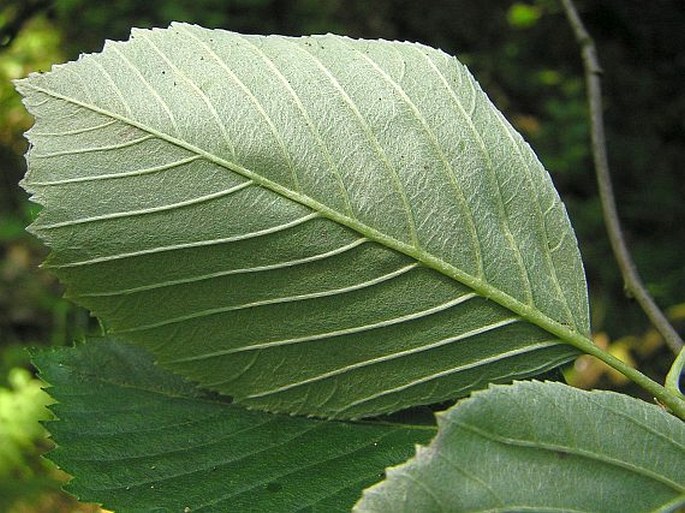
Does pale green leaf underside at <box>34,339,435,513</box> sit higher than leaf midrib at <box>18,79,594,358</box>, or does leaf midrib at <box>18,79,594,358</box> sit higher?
leaf midrib at <box>18,79,594,358</box>

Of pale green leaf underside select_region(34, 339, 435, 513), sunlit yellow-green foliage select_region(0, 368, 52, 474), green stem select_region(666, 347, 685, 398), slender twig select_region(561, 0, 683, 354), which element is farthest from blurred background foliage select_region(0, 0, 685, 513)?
pale green leaf underside select_region(34, 339, 435, 513)

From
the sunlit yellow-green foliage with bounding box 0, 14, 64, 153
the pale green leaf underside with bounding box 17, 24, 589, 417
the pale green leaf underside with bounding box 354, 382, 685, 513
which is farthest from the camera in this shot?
the sunlit yellow-green foliage with bounding box 0, 14, 64, 153

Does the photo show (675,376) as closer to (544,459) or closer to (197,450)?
(544,459)

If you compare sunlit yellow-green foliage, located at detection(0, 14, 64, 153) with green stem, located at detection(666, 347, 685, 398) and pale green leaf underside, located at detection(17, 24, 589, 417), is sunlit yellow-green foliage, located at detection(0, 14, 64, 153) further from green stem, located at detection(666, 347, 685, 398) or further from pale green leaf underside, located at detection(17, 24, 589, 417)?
green stem, located at detection(666, 347, 685, 398)

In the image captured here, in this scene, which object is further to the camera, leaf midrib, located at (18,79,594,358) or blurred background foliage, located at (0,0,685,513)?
blurred background foliage, located at (0,0,685,513)

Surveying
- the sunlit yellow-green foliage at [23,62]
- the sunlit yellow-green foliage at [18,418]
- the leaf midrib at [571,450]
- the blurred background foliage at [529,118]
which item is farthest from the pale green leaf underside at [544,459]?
the sunlit yellow-green foliage at [23,62]

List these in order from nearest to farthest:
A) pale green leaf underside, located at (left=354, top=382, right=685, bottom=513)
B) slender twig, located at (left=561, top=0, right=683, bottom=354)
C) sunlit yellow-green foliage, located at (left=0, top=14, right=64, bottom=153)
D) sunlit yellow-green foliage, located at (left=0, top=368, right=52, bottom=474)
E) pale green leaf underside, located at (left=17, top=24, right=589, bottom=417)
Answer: pale green leaf underside, located at (left=354, top=382, right=685, bottom=513) → pale green leaf underside, located at (left=17, top=24, right=589, bottom=417) → slender twig, located at (left=561, top=0, right=683, bottom=354) → sunlit yellow-green foliage, located at (left=0, top=368, right=52, bottom=474) → sunlit yellow-green foliage, located at (left=0, top=14, right=64, bottom=153)

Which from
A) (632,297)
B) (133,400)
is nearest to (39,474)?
(133,400)

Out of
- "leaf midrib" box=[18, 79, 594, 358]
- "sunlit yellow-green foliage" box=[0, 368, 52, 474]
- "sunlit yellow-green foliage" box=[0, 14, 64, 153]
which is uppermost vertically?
"sunlit yellow-green foliage" box=[0, 14, 64, 153]
